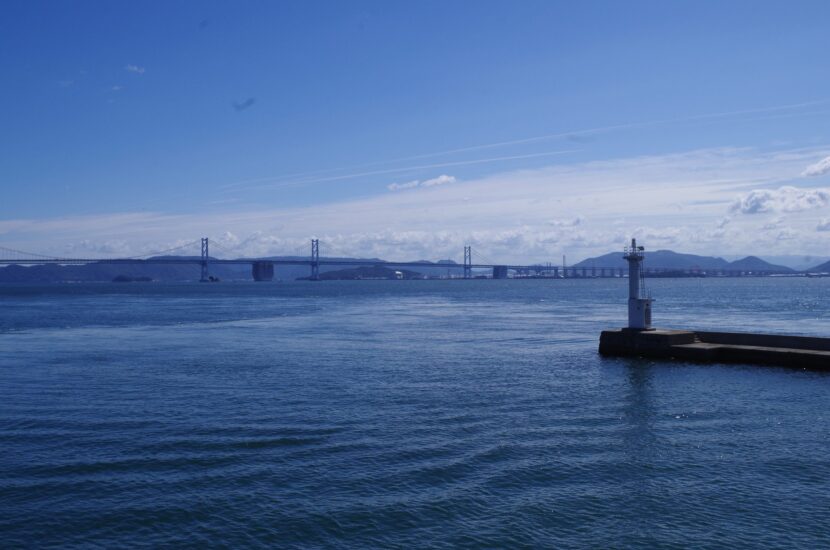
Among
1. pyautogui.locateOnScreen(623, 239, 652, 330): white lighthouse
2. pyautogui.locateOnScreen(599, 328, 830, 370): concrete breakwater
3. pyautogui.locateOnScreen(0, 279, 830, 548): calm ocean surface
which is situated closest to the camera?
pyautogui.locateOnScreen(0, 279, 830, 548): calm ocean surface

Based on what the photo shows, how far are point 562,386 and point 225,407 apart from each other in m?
10.8

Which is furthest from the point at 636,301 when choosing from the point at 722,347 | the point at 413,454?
the point at 413,454

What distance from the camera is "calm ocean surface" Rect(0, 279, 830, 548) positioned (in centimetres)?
1202

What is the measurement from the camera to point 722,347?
29875mm

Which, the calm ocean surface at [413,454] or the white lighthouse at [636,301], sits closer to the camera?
the calm ocean surface at [413,454]

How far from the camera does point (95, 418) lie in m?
19.8

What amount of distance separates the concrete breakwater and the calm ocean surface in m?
1.00

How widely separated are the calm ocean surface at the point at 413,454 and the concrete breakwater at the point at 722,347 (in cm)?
100

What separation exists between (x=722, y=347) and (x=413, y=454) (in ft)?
61.1

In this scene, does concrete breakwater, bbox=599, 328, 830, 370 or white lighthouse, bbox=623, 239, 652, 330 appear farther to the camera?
white lighthouse, bbox=623, 239, 652, 330

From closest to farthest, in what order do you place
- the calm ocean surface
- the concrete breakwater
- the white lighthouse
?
the calm ocean surface, the concrete breakwater, the white lighthouse

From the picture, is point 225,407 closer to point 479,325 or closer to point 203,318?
point 479,325

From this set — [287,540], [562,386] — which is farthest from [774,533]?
[562,386]

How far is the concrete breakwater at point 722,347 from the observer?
28.0 m
